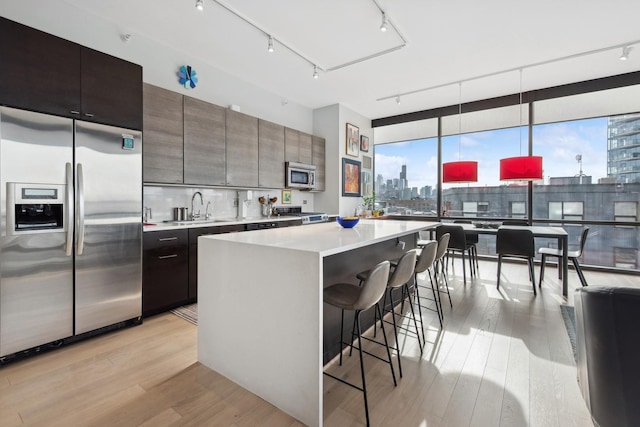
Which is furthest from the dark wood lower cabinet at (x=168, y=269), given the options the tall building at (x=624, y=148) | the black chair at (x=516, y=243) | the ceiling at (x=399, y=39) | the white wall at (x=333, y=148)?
the tall building at (x=624, y=148)

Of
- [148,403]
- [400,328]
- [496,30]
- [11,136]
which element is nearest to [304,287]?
[148,403]

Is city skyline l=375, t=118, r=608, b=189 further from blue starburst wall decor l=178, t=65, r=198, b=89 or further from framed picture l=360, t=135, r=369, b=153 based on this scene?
blue starburst wall decor l=178, t=65, r=198, b=89

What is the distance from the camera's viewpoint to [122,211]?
8.55ft

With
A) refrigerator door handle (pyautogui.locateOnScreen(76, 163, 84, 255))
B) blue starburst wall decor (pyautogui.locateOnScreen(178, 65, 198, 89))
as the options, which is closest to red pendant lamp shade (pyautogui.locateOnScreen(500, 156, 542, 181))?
blue starburst wall decor (pyautogui.locateOnScreen(178, 65, 198, 89))

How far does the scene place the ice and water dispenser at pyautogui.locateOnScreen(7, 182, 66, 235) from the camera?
2061 millimetres

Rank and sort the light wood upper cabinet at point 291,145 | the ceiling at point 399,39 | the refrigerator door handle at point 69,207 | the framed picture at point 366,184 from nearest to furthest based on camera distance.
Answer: the refrigerator door handle at point 69,207
the ceiling at point 399,39
the light wood upper cabinet at point 291,145
the framed picture at point 366,184

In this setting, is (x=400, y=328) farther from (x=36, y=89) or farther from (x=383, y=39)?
(x=36, y=89)

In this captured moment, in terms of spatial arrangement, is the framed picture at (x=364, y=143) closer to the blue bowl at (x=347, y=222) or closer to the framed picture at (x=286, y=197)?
the framed picture at (x=286, y=197)

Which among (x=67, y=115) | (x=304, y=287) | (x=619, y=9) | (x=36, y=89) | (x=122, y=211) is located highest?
(x=619, y=9)

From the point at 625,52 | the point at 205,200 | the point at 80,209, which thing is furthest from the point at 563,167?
the point at 80,209

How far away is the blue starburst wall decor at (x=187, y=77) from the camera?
3.66m

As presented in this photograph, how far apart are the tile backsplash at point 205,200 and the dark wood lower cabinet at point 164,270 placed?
627 millimetres

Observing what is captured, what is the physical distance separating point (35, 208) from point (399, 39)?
3786 millimetres

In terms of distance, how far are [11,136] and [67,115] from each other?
380mm
